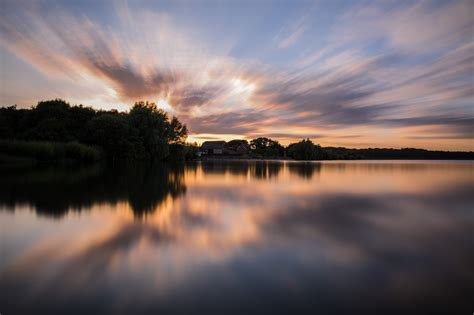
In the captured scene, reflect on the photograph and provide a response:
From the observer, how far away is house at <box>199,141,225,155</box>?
9438cm

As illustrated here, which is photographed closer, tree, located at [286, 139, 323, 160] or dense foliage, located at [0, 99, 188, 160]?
dense foliage, located at [0, 99, 188, 160]

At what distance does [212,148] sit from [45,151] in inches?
2827

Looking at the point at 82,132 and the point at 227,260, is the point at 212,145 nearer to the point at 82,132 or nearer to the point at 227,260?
the point at 82,132

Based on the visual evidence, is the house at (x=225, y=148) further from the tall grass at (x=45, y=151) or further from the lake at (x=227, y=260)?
the lake at (x=227, y=260)

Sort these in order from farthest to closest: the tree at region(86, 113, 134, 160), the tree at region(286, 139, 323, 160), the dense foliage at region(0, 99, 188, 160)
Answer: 1. the tree at region(286, 139, 323, 160)
2. the tree at region(86, 113, 134, 160)
3. the dense foliage at region(0, 99, 188, 160)

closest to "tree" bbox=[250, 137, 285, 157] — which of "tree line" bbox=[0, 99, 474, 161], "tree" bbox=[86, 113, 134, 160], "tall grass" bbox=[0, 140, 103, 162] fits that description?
"tree line" bbox=[0, 99, 474, 161]

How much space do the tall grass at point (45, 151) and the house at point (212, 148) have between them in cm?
6469

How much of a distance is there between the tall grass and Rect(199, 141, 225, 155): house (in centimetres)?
6469

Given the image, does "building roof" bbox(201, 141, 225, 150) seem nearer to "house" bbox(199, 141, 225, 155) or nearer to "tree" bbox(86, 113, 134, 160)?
"house" bbox(199, 141, 225, 155)

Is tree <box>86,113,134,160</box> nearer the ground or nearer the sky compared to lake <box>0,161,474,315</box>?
nearer the sky

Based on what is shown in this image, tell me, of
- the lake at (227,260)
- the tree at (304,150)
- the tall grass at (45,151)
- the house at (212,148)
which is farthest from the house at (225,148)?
the lake at (227,260)

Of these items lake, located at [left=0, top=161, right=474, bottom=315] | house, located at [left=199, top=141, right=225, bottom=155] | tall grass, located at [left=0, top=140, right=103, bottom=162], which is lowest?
lake, located at [left=0, top=161, right=474, bottom=315]

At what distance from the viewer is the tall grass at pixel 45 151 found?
23.0 meters

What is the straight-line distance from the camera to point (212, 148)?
9575 centimetres
